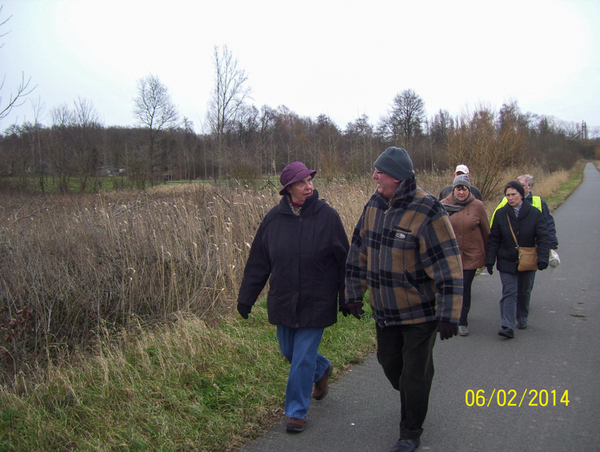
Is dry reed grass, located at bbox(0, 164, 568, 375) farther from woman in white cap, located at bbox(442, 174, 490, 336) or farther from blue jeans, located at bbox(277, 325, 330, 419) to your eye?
woman in white cap, located at bbox(442, 174, 490, 336)

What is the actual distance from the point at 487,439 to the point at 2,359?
15.1 ft

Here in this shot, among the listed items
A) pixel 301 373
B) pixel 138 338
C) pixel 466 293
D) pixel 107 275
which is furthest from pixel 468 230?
pixel 107 275

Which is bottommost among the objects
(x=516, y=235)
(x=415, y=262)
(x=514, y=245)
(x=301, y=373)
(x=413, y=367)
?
(x=301, y=373)

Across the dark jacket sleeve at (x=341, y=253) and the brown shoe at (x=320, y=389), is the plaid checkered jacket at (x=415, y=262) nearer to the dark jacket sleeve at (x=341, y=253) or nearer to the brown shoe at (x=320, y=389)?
the dark jacket sleeve at (x=341, y=253)

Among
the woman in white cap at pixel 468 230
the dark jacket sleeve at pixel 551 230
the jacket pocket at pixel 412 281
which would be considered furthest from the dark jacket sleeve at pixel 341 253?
the dark jacket sleeve at pixel 551 230

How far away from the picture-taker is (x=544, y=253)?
200 inches

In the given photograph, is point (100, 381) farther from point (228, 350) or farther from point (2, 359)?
point (2, 359)

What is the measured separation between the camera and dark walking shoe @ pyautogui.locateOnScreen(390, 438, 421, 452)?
288 centimetres

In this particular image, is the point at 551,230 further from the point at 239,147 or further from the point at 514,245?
the point at 239,147

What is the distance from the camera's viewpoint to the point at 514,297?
203 inches

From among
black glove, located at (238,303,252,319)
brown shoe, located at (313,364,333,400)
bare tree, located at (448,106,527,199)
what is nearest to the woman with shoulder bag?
brown shoe, located at (313,364,333,400)

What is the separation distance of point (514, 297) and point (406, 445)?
292 centimetres

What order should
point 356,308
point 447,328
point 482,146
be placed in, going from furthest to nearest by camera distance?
point 482,146 < point 356,308 < point 447,328

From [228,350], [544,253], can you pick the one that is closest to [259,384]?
[228,350]
